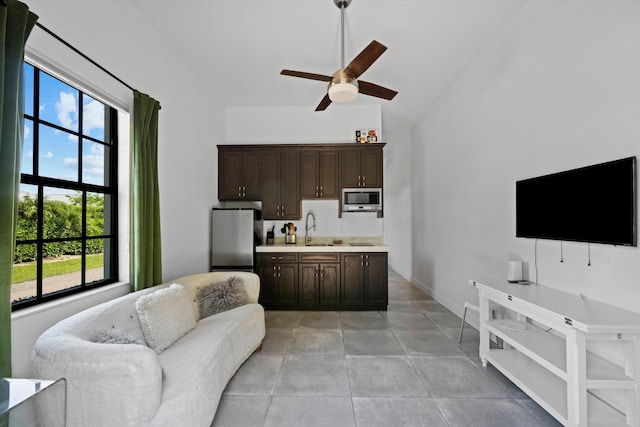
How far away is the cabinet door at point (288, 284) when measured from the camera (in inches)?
157

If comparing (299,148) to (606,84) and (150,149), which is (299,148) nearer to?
(150,149)

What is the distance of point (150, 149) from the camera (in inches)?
96.7

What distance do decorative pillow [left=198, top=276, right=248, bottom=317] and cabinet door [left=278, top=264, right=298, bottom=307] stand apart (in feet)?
4.09

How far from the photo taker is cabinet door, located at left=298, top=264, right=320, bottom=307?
3967 millimetres

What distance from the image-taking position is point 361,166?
4250 millimetres

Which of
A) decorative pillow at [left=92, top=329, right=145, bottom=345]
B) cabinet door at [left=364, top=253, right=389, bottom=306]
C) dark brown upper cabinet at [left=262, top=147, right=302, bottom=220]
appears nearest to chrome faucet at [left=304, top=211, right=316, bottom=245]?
dark brown upper cabinet at [left=262, top=147, right=302, bottom=220]

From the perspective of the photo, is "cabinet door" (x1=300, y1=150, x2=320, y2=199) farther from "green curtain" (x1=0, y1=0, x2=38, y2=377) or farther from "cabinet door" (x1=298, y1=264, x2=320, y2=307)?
"green curtain" (x1=0, y1=0, x2=38, y2=377)

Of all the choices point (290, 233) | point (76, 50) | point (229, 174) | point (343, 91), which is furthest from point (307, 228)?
point (76, 50)

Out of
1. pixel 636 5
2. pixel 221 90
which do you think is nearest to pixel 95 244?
pixel 221 90

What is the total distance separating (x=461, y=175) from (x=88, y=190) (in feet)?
12.8

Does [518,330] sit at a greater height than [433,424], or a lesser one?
→ greater

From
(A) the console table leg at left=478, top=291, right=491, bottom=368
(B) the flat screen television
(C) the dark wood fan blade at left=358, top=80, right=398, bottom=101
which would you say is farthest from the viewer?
(C) the dark wood fan blade at left=358, top=80, right=398, bottom=101

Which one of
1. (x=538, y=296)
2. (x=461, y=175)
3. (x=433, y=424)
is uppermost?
(x=461, y=175)

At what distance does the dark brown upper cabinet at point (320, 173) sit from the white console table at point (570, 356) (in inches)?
103
